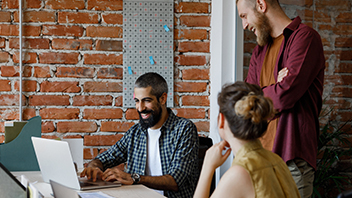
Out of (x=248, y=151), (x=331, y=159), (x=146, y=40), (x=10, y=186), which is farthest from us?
(x=146, y=40)

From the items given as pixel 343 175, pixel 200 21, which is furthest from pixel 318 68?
pixel 200 21

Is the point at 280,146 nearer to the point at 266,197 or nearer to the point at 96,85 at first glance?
the point at 266,197

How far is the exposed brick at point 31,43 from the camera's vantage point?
2.54 m

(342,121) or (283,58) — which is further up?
(283,58)

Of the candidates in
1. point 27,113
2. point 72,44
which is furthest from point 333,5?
point 27,113

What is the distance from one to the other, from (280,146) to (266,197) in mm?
550

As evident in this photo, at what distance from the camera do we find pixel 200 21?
8.82 feet

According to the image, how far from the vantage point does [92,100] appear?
2.62 m

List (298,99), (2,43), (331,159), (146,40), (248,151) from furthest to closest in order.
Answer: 1. (146,40)
2. (2,43)
3. (331,159)
4. (298,99)
5. (248,151)

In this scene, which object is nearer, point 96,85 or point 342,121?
point 342,121

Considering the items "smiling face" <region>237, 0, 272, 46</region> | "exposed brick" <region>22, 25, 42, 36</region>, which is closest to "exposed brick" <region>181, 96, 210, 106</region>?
"smiling face" <region>237, 0, 272, 46</region>

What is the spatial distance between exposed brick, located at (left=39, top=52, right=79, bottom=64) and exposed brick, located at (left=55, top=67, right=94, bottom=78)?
51 millimetres

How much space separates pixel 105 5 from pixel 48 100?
0.81 meters

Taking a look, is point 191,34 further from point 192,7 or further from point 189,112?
point 189,112
